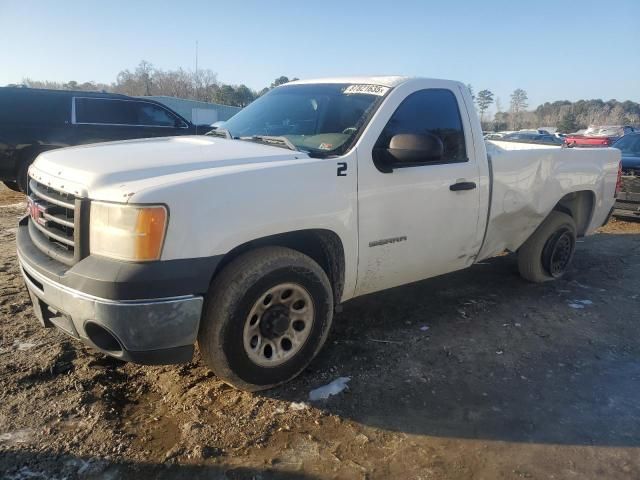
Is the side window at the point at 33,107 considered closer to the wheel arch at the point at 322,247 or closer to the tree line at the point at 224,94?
the wheel arch at the point at 322,247

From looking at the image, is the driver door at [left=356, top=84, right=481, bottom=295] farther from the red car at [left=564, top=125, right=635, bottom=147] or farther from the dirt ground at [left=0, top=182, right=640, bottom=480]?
the red car at [left=564, top=125, right=635, bottom=147]

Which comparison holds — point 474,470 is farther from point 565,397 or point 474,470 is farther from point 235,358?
point 235,358

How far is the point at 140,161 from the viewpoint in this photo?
9.76ft

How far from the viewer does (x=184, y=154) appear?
125 inches

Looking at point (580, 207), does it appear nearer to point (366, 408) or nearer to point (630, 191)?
point (630, 191)

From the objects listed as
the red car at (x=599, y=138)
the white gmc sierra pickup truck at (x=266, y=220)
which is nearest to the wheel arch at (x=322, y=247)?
the white gmc sierra pickup truck at (x=266, y=220)

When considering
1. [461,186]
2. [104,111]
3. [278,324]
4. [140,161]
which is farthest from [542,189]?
[104,111]

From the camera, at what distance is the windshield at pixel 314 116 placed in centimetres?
354

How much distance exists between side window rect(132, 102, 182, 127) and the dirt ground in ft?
21.3

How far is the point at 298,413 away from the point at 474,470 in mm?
997

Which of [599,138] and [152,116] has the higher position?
[599,138]

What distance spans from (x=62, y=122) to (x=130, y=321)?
802cm

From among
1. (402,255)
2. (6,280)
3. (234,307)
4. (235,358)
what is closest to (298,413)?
(235,358)

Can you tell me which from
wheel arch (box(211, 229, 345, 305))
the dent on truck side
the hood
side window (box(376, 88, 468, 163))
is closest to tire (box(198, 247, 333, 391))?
wheel arch (box(211, 229, 345, 305))
